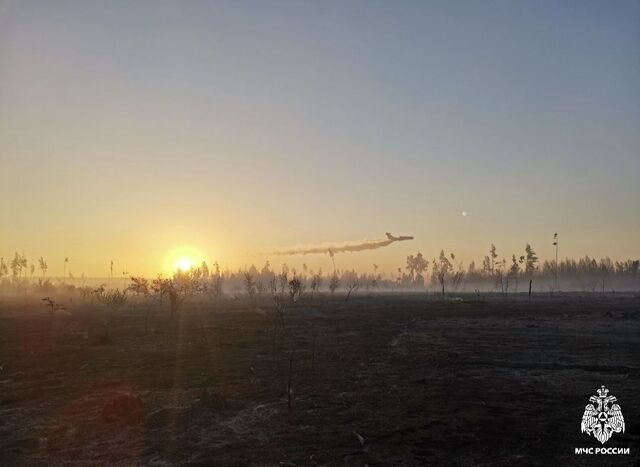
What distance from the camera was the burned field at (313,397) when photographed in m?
14.9

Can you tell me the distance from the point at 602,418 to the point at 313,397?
10.5m

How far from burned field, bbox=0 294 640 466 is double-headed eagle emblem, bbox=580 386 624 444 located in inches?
13.2

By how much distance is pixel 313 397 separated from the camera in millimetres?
20906

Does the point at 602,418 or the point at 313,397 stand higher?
the point at 602,418

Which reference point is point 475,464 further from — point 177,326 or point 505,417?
point 177,326

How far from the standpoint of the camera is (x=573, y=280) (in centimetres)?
19775

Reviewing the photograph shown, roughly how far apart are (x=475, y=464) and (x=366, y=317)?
46218 mm

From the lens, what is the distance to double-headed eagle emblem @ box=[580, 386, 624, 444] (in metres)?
15.5

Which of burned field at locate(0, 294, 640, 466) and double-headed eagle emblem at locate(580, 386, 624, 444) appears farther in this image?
double-headed eagle emblem at locate(580, 386, 624, 444)

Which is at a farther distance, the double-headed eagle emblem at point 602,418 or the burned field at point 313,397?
the double-headed eagle emblem at point 602,418

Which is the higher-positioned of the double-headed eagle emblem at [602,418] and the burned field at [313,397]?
the double-headed eagle emblem at [602,418]

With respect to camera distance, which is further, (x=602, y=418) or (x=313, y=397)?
(x=313, y=397)

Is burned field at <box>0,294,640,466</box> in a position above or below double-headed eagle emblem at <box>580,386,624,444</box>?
below

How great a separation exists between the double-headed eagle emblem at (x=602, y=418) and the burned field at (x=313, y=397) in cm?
33
